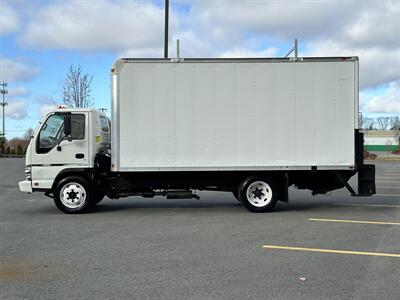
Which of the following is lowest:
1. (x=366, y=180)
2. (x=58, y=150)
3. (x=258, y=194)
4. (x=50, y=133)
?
(x=258, y=194)

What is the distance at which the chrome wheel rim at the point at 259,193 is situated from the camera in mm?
11766

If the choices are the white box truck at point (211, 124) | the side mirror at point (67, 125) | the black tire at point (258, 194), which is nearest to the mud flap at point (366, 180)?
the white box truck at point (211, 124)

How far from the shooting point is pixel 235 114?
11570 millimetres

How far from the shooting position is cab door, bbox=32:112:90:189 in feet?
37.9

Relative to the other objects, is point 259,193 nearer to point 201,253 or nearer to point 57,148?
point 201,253

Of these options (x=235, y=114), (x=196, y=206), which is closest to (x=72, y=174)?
(x=196, y=206)

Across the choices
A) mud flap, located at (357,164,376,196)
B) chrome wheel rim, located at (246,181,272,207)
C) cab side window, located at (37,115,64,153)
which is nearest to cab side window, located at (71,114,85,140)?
cab side window, located at (37,115,64,153)

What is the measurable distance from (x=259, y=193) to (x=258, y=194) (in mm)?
35

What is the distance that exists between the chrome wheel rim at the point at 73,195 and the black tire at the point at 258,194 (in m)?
3.69

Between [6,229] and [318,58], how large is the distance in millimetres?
7673

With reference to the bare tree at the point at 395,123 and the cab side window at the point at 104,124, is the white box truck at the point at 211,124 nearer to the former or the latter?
the cab side window at the point at 104,124

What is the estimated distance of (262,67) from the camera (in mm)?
11531

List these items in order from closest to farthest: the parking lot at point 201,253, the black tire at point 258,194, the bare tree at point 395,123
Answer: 1. the parking lot at point 201,253
2. the black tire at point 258,194
3. the bare tree at point 395,123

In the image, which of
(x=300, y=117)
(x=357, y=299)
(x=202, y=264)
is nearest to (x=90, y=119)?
(x=300, y=117)
